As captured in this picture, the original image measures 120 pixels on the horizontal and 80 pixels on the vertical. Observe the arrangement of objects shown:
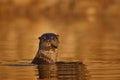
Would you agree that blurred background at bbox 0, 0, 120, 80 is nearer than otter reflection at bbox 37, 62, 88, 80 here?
No

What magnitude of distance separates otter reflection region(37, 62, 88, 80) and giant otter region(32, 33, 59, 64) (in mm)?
198

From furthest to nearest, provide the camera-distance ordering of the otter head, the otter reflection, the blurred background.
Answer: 1. the blurred background
2. the otter head
3. the otter reflection

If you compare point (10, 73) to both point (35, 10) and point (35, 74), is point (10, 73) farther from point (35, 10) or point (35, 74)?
point (35, 10)

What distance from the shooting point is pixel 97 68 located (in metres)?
22.5

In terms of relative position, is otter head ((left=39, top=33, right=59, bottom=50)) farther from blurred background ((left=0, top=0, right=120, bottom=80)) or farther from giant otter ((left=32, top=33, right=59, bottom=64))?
blurred background ((left=0, top=0, right=120, bottom=80))

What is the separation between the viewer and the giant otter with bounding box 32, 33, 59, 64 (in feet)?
74.9

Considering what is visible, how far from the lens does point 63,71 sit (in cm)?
2155

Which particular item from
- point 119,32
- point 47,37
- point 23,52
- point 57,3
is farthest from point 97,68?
point 57,3

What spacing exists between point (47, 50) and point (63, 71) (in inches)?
63.3

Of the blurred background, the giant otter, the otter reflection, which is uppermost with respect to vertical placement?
the blurred background

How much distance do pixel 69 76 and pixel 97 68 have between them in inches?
81.9

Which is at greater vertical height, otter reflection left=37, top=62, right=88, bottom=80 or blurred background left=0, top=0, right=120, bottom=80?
blurred background left=0, top=0, right=120, bottom=80

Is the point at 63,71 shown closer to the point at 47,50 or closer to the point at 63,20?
the point at 47,50

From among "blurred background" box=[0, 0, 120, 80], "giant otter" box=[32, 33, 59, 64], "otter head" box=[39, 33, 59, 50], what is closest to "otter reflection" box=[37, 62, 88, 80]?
"giant otter" box=[32, 33, 59, 64]
